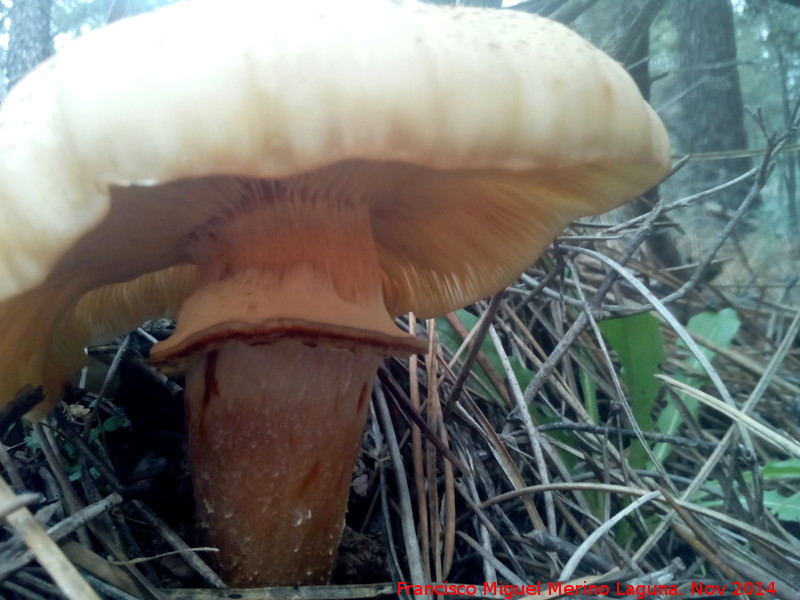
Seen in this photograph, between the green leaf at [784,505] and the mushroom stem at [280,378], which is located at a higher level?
the mushroom stem at [280,378]

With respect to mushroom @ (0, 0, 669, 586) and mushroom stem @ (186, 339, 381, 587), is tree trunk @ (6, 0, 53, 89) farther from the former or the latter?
mushroom stem @ (186, 339, 381, 587)

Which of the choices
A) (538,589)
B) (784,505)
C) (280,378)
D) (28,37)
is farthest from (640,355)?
(28,37)

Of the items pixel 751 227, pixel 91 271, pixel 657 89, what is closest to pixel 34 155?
pixel 91 271

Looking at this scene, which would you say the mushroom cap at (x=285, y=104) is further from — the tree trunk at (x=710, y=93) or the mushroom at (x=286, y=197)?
the tree trunk at (x=710, y=93)

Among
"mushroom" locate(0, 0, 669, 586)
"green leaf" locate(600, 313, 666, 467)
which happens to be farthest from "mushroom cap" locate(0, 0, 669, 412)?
"green leaf" locate(600, 313, 666, 467)

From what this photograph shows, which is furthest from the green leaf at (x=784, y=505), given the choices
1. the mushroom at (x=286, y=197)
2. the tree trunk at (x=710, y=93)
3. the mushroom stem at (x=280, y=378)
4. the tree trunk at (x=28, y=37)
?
the tree trunk at (x=710, y=93)
